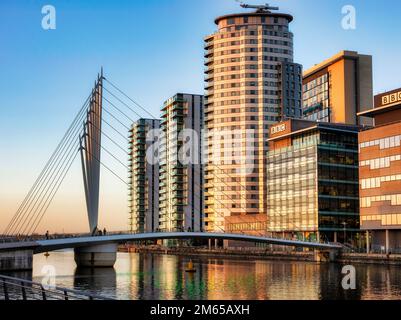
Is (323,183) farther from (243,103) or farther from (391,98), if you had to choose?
(243,103)

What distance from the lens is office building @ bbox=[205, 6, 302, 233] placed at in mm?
176500

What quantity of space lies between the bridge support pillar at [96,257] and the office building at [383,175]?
132ft

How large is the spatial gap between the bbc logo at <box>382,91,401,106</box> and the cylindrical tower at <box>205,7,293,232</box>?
71780 mm

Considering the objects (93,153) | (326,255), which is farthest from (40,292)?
(326,255)

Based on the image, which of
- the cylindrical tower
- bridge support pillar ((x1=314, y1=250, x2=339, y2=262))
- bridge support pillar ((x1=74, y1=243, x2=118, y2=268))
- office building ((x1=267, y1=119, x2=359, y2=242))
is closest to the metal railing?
bridge support pillar ((x1=74, y1=243, x2=118, y2=268))

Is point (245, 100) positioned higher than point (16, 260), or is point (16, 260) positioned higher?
point (245, 100)

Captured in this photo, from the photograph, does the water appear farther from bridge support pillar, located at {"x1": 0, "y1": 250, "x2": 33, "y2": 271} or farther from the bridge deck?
bridge support pillar, located at {"x1": 0, "y1": 250, "x2": 33, "y2": 271}

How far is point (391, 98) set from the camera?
341 feet

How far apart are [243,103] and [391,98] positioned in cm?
7730

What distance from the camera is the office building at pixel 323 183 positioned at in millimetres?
126688

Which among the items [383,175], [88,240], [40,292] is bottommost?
[40,292]

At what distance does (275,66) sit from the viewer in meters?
180
